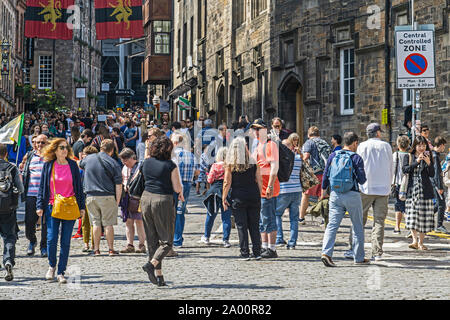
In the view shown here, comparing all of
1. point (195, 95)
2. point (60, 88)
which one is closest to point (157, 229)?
point (195, 95)

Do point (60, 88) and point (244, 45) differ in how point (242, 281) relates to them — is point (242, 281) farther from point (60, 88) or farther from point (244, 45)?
point (60, 88)

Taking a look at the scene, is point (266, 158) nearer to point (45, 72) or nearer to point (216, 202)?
point (216, 202)

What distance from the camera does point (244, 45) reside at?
34.9m

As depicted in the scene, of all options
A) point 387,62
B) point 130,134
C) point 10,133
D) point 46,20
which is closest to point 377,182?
point 10,133

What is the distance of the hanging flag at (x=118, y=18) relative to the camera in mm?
44188

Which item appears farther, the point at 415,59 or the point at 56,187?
the point at 415,59

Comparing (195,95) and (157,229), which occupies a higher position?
(195,95)

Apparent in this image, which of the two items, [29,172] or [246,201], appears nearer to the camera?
[246,201]

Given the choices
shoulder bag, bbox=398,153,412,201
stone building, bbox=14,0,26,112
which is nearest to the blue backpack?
shoulder bag, bbox=398,153,412,201

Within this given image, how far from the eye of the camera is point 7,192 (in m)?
10.3

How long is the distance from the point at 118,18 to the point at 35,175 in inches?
1298

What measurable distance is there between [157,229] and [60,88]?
74.9m

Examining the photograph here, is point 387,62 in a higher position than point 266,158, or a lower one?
higher

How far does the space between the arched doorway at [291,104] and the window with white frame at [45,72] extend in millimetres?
55538
